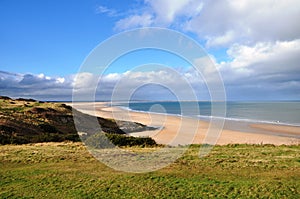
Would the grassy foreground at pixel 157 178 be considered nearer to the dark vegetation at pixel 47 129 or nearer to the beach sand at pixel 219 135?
the dark vegetation at pixel 47 129

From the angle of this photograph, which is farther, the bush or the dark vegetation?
the dark vegetation

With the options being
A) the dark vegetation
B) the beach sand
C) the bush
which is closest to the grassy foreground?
the bush

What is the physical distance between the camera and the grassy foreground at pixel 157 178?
12266 millimetres

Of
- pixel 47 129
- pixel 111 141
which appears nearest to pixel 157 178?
pixel 111 141

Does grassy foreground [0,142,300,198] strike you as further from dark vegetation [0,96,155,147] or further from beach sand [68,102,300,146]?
beach sand [68,102,300,146]

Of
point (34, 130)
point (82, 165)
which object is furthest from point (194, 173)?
point (34, 130)

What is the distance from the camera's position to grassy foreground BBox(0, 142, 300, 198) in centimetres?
1227

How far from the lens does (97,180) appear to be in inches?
553

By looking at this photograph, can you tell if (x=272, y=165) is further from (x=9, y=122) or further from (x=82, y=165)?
(x=9, y=122)

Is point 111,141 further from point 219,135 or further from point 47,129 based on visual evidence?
point 219,135

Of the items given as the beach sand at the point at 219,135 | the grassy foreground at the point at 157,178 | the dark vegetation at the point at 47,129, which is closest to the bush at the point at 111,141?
the dark vegetation at the point at 47,129

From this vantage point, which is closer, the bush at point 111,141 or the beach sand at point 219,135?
the bush at point 111,141

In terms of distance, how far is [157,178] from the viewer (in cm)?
1420

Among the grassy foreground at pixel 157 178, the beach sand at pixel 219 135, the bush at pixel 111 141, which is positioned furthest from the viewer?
the beach sand at pixel 219 135
